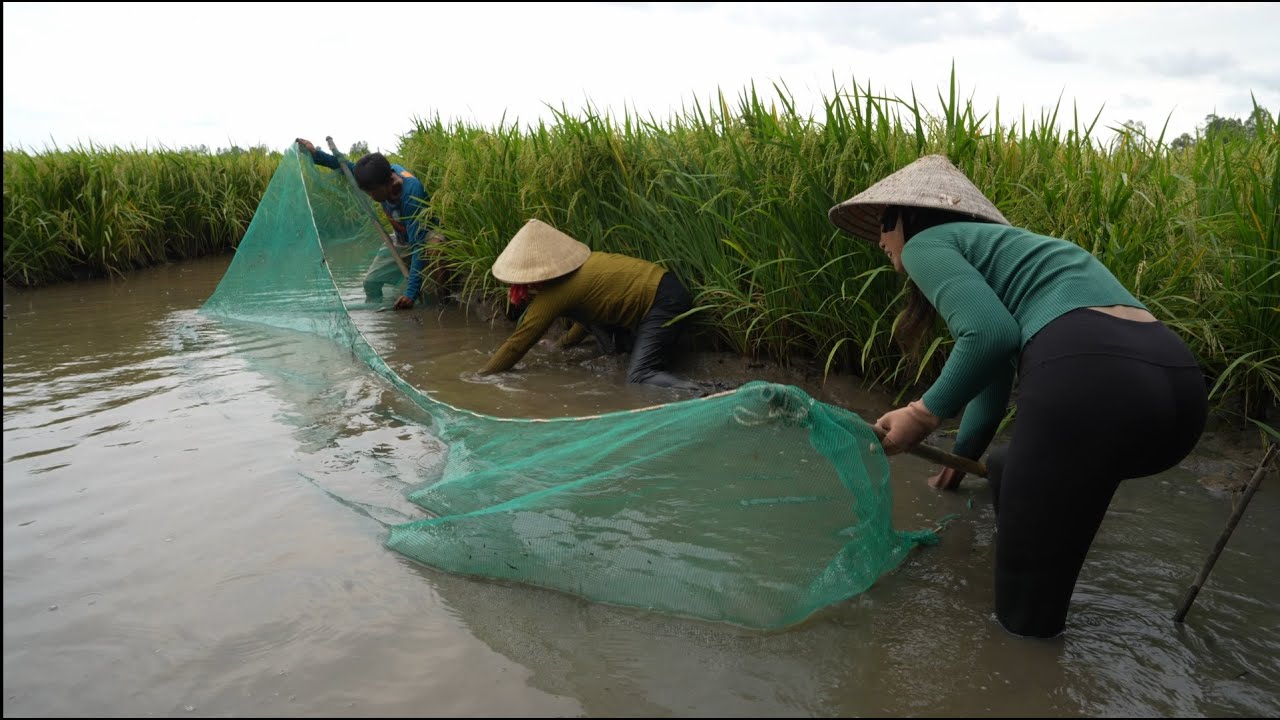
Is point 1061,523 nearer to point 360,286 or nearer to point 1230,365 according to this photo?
point 1230,365

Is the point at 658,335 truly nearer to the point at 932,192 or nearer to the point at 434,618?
the point at 932,192

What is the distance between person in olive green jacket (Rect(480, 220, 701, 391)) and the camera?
427 centimetres

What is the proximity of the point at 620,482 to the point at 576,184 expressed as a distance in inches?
121

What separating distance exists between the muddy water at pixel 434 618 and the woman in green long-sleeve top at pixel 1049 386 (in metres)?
0.25

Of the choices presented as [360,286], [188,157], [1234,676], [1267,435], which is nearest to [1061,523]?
[1234,676]

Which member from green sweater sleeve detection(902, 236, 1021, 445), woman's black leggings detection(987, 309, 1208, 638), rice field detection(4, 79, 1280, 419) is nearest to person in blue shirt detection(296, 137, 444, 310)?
rice field detection(4, 79, 1280, 419)

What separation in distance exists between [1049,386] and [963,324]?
8.9 inches

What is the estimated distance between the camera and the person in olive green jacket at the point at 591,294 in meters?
4.27

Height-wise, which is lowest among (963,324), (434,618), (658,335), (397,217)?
(434,618)

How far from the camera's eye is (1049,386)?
182 cm

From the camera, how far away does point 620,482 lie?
7.16 ft

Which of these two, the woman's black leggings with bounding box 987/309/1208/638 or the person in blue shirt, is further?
the person in blue shirt

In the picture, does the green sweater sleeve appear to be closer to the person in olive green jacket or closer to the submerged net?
the submerged net

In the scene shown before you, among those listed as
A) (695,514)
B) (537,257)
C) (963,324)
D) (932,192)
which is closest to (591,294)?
(537,257)
